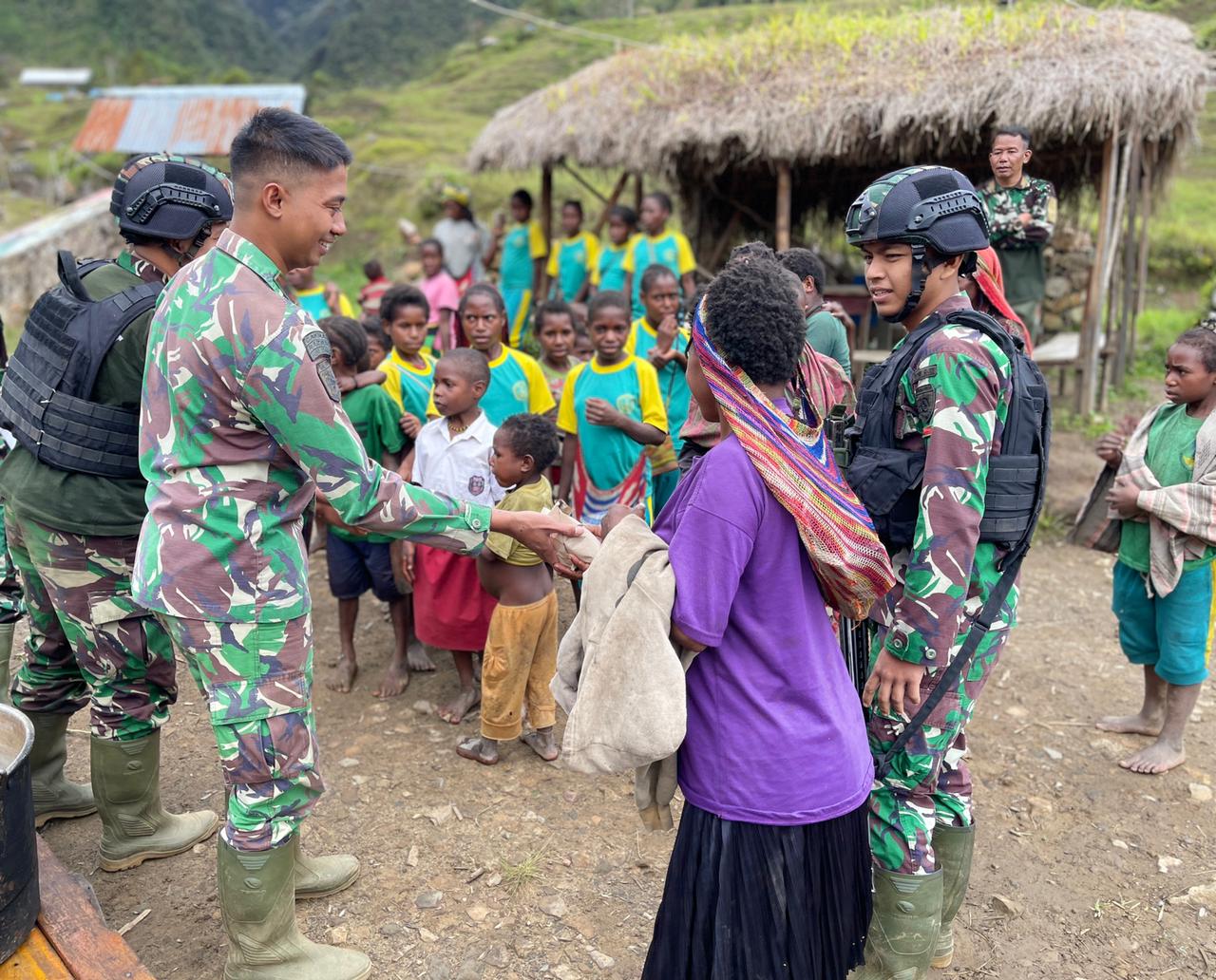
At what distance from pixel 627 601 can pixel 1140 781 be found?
298 cm

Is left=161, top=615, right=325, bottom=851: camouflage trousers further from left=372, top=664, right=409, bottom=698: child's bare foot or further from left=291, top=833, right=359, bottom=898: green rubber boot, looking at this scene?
left=372, top=664, right=409, bottom=698: child's bare foot

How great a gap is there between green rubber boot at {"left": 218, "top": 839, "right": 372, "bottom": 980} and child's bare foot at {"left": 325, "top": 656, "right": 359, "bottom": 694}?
1.91 meters

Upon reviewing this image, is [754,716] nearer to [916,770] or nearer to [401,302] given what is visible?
[916,770]

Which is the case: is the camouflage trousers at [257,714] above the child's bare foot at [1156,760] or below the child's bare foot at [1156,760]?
above

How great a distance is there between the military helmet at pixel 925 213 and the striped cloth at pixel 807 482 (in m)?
0.57

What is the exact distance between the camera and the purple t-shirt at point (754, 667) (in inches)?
74.0

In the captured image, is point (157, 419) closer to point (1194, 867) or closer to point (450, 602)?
point (450, 602)

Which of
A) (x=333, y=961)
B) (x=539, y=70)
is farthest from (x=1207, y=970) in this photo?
(x=539, y=70)

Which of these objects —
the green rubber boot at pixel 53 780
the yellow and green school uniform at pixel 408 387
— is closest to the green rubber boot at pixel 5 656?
the green rubber boot at pixel 53 780

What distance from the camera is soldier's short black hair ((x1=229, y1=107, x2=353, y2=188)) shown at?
7.09ft

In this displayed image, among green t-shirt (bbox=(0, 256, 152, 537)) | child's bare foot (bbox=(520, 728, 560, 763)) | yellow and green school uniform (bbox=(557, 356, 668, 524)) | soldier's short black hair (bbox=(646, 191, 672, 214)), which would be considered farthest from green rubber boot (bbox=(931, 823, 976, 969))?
soldier's short black hair (bbox=(646, 191, 672, 214))

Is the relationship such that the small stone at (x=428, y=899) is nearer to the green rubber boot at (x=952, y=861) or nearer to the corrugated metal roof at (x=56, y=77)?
the green rubber boot at (x=952, y=861)

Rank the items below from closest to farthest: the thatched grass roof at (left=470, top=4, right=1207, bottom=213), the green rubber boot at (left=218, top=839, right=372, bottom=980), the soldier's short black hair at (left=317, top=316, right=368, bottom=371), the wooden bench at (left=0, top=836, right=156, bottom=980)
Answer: the wooden bench at (left=0, top=836, right=156, bottom=980)
the green rubber boot at (left=218, top=839, right=372, bottom=980)
the soldier's short black hair at (left=317, top=316, right=368, bottom=371)
the thatched grass roof at (left=470, top=4, right=1207, bottom=213)

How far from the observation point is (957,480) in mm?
2197
